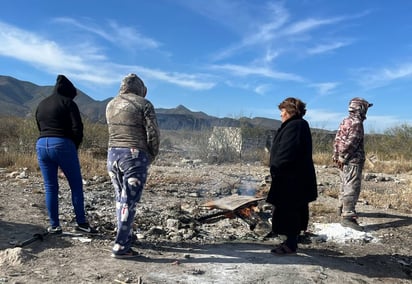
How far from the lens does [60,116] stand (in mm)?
4887

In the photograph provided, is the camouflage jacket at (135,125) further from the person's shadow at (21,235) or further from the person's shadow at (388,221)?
the person's shadow at (388,221)

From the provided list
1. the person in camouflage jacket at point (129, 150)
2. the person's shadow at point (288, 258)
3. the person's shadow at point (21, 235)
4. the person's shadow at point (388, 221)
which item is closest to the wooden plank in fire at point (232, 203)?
the person's shadow at point (288, 258)

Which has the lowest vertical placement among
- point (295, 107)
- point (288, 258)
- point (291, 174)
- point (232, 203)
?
point (288, 258)

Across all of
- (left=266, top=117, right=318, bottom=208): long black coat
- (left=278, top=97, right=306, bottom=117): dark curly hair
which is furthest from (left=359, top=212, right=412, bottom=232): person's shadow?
(left=278, top=97, right=306, bottom=117): dark curly hair

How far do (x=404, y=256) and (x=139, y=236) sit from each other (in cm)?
354

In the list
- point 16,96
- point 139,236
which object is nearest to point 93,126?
point 139,236

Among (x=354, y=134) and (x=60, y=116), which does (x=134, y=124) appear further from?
(x=354, y=134)

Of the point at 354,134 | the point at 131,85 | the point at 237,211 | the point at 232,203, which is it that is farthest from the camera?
the point at 354,134

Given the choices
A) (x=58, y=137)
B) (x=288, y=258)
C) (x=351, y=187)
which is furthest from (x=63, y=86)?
(x=351, y=187)

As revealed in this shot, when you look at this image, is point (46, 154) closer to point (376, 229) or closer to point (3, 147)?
point (376, 229)

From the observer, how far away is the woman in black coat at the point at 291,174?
486 centimetres

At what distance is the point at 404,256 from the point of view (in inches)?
223

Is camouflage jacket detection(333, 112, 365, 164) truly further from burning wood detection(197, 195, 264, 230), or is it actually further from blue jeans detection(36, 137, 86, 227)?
blue jeans detection(36, 137, 86, 227)

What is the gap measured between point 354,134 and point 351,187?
2.72 feet
